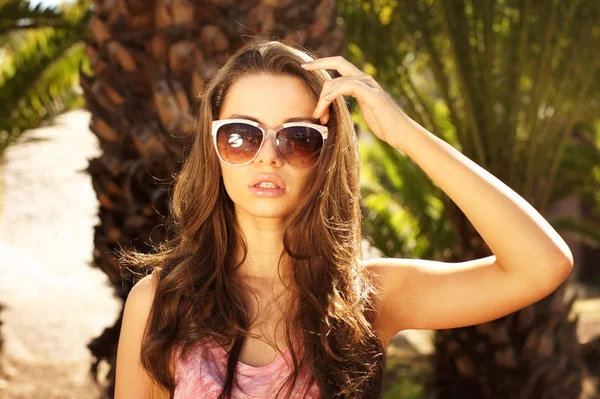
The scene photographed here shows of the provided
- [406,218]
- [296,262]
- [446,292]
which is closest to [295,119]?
[296,262]

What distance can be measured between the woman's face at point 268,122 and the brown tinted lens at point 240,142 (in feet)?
0.07

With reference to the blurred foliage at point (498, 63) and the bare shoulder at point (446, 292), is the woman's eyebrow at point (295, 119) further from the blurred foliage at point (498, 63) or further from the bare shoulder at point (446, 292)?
the blurred foliage at point (498, 63)

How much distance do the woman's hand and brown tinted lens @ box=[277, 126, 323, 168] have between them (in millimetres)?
61

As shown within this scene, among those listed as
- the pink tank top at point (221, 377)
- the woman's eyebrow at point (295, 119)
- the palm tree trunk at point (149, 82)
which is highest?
the palm tree trunk at point (149, 82)

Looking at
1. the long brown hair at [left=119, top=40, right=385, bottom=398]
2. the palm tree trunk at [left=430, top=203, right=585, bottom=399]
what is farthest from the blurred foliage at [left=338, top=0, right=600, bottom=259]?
the long brown hair at [left=119, top=40, right=385, bottom=398]

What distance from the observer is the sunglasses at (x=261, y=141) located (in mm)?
2238

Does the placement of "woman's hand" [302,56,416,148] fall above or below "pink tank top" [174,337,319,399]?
above

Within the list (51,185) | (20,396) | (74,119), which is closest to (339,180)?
(20,396)

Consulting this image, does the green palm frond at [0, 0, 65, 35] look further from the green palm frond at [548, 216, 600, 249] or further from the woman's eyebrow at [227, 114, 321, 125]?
the green palm frond at [548, 216, 600, 249]

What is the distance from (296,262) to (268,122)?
1.45 ft

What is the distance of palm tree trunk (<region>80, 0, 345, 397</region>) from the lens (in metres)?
3.60

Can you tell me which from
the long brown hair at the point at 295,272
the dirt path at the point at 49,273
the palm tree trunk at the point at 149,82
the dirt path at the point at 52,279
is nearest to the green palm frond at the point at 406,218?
the dirt path at the point at 52,279

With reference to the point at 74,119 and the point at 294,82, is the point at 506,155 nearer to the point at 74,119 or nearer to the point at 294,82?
the point at 294,82

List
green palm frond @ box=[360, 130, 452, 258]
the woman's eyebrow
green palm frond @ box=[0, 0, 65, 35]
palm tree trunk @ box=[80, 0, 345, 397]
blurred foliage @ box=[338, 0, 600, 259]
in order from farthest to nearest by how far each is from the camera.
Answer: green palm frond @ box=[360, 130, 452, 258] → green palm frond @ box=[0, 0, 65, 35] → blurred foliage @ box=[338, 0, 600, 259] → palm tree trunk @ box=[80, 0, 345, 397] → the woman's eyebrow
